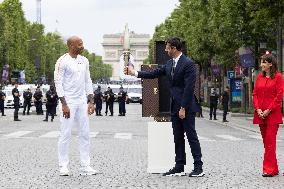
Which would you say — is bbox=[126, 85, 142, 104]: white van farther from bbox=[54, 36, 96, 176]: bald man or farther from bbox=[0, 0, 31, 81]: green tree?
bbox=[54, 36, 96, 176]: bald man

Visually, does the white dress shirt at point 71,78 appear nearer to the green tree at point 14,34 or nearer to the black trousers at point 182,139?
the black trousers at point 182,139

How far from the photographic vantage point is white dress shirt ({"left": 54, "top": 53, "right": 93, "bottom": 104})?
11.7 m

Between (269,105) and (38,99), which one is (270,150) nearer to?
(269,105)

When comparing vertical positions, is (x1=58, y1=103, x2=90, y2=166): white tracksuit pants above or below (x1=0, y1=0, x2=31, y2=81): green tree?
below

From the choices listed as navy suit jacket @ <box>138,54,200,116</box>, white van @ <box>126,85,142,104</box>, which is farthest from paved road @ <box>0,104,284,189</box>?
white van @ <box>126,85,142,104</box>

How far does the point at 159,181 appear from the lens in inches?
434

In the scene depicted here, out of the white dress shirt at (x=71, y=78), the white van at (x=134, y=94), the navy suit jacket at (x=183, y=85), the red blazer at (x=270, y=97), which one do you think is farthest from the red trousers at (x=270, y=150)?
the white van at (x=134, y=94)

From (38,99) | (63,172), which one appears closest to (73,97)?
(63,172)

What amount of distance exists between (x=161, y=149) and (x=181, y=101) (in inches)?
46.7

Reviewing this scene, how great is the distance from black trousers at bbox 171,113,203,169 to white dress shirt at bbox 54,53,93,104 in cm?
136

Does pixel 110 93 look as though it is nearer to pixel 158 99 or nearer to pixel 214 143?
pixel 214 143

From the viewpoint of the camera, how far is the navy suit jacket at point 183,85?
11.5 meters

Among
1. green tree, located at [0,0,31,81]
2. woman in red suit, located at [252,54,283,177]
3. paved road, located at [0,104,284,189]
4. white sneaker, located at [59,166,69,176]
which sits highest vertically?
green tree, located at [0,0,31,81]

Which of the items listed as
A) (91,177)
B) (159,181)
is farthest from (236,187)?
(91,177)
